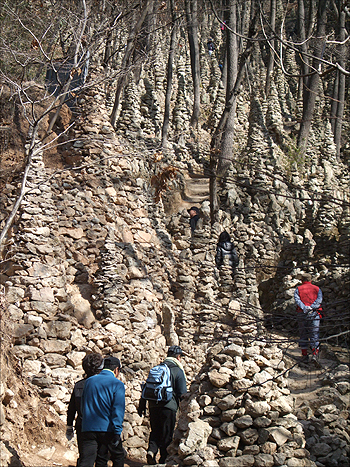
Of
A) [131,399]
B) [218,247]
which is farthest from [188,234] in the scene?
[131,399]

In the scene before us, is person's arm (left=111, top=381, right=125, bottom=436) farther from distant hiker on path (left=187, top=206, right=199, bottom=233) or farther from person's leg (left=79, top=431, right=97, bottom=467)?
distant hiker on path (left=187, top=206, right=199, bottom=233)

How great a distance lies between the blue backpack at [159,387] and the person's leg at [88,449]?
927 mm

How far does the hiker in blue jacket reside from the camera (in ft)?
13.9

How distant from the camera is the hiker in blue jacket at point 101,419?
424cm

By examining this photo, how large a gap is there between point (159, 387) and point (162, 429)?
0.46 metres

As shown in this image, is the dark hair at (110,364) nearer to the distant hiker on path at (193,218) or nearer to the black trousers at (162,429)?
the black trousers at (162,429)

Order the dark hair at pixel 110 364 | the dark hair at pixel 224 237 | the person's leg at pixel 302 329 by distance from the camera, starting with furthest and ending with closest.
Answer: the dark hair at pixel 224 237, the dark hair at pixel 110 364, the person's leg at pixel 302 329

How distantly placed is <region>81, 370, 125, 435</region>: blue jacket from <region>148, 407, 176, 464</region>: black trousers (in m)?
0.90

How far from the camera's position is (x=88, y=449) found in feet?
13.9

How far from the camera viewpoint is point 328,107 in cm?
2064

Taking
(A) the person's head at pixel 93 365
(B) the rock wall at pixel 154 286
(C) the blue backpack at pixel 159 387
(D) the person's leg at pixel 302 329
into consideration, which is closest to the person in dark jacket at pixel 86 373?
(A) the person's head at pixel 93 365

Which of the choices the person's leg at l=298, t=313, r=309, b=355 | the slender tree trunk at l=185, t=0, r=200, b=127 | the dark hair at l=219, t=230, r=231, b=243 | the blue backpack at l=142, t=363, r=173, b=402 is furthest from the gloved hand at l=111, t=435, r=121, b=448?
the slender tree trunk at l=185, t=0, r=200, b=127

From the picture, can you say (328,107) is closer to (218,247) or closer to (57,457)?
(218,247)

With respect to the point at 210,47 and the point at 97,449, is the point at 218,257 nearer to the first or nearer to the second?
the point at 97,449
